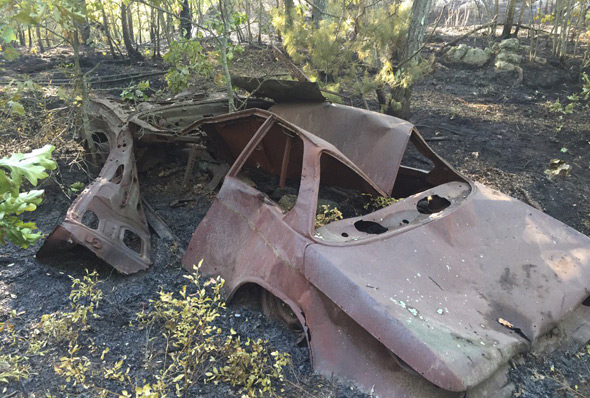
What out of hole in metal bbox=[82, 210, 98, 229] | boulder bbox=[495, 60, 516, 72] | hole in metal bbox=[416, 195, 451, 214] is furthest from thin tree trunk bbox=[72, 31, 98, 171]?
boulder bbox=[495, 60, 516, 72]

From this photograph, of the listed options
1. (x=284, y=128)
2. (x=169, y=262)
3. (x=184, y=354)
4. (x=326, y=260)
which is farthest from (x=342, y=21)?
(x=184, y=354)

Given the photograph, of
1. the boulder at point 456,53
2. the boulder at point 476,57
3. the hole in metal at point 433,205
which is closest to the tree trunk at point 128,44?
the boulder at point 456,53

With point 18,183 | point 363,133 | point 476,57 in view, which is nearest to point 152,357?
point 18,183

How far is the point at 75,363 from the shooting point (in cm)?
240

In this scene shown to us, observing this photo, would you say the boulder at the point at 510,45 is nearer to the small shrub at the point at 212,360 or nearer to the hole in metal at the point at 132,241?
the hole in metal at the point at 132,241

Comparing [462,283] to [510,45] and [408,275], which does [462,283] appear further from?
[510,45]

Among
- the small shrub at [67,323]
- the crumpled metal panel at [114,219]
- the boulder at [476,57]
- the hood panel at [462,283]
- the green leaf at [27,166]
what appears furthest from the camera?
the boulder at [476,57]

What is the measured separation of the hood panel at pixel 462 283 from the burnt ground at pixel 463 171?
0.90 ft

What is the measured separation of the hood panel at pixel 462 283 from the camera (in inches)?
78.3

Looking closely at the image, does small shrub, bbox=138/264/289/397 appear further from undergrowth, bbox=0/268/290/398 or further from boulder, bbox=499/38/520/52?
boulder, bbox=499/38/520/52

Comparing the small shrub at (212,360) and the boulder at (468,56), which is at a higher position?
the boulder at (468,56)

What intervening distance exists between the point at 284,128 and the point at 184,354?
5.79ft

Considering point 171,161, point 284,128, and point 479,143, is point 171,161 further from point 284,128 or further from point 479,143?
point 479,143

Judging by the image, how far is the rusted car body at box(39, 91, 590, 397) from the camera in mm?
2064
